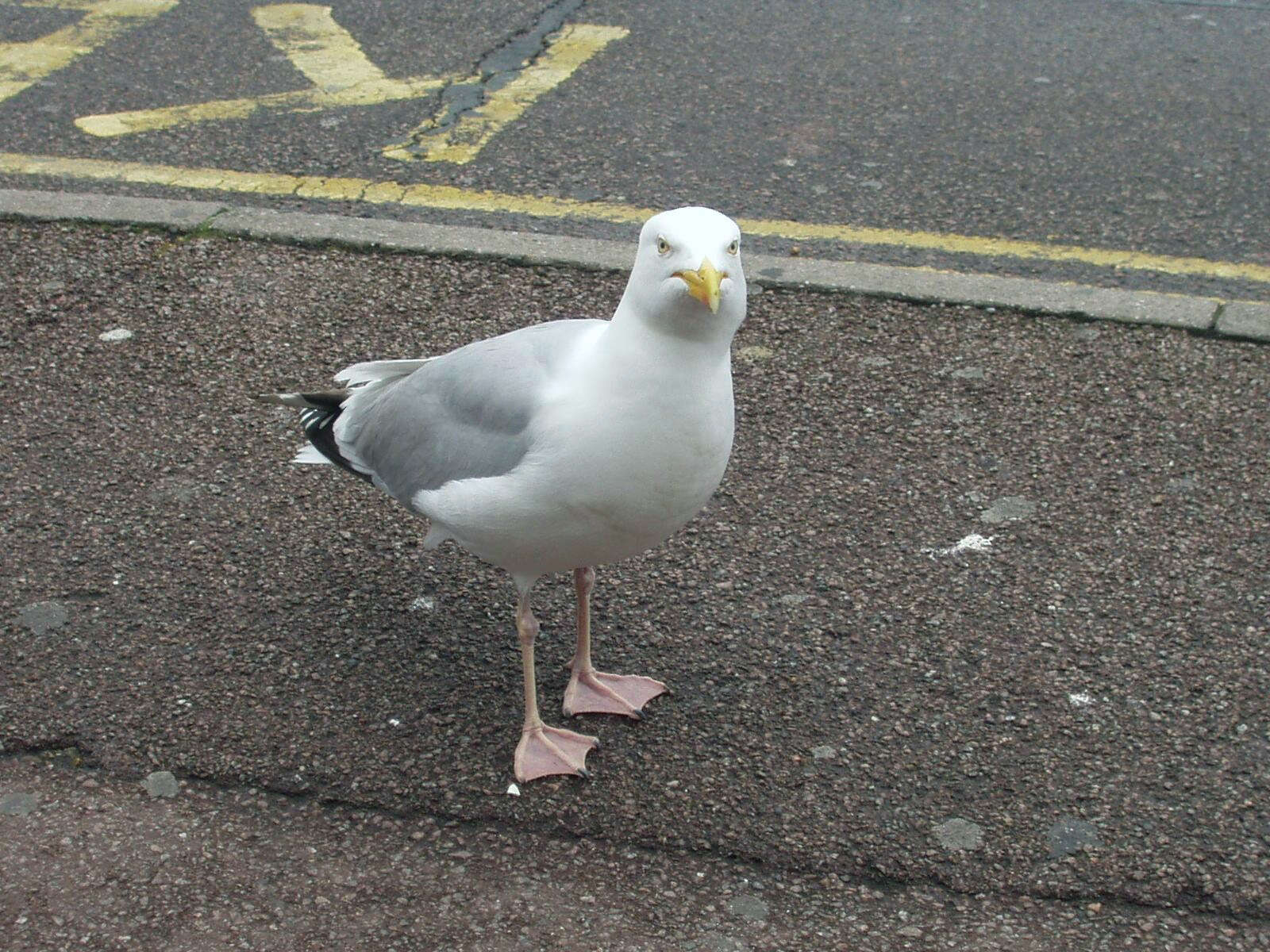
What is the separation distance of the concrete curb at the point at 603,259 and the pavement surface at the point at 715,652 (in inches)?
3.6

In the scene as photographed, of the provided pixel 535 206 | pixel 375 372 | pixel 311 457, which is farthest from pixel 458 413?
pixel 535 206

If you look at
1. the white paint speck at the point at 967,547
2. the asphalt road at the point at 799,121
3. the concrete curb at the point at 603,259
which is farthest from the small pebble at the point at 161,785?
the asphalt road at the point at 799,121

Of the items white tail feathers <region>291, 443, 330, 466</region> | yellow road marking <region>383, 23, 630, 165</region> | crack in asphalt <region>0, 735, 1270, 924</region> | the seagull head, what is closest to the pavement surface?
crack in asphalt <region>0, 735, 1270, 924</region>

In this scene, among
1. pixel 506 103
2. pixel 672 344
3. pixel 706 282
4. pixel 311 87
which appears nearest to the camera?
pixel 706 282

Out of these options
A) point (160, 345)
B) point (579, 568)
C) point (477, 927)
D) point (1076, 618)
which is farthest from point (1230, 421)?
point (160, 345)

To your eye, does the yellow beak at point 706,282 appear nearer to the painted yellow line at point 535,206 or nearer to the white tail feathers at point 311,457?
the white tail feathers at point 311,457

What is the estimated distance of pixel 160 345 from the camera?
4250mm

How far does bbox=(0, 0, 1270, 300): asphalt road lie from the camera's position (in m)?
5.09

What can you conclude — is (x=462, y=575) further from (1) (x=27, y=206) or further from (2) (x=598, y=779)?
(1) (x=27, y=206)

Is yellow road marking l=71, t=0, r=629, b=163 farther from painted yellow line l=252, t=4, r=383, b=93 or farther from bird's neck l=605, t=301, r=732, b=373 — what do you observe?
bird's neck l=605, t=301, r=732, b=373

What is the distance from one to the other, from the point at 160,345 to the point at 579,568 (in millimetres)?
1902

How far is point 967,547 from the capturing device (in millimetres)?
3455

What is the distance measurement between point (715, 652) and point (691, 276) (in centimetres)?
109

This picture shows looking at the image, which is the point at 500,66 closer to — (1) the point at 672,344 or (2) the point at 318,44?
(2) the point at 318,44
